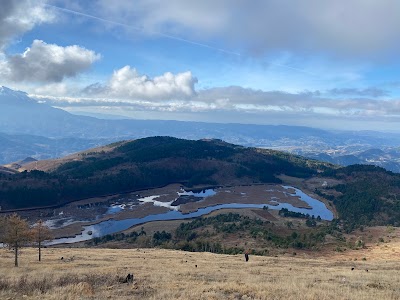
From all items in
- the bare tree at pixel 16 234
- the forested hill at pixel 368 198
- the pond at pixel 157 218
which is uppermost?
the bare tree at pixel 16 234

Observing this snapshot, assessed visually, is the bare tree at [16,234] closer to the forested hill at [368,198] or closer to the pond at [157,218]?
the pond at [157,218]

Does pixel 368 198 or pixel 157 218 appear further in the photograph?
pixel 368 198

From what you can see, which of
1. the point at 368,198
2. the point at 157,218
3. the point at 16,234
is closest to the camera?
the point at 16,234

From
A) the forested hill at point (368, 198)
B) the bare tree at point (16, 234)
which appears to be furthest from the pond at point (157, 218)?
the bare tree at point (16, 234)

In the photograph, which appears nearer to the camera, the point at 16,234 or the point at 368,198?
the point at 16,234

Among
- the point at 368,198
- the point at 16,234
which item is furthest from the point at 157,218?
the point at 16,234

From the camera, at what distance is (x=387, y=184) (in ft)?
560

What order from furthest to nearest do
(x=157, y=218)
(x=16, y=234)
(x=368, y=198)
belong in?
1. (x=368, y=198)
2. (x=157, y=218)
3. (x=16, y=234)

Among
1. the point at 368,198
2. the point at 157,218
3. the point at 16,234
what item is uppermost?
the point at 16,234

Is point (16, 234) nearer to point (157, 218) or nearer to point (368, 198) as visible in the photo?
point (157, 218)

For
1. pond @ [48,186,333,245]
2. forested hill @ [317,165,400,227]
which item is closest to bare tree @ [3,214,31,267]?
pond @ [48,186,333,245]

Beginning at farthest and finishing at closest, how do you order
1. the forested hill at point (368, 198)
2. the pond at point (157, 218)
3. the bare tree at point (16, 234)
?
the forested hill at point (368, 198)
the pond at point (157, 218)
the bare tree at point (16, 234)

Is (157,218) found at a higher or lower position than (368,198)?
lower

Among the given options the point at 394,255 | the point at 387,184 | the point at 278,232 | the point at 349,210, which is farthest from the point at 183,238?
the point at 387,184
